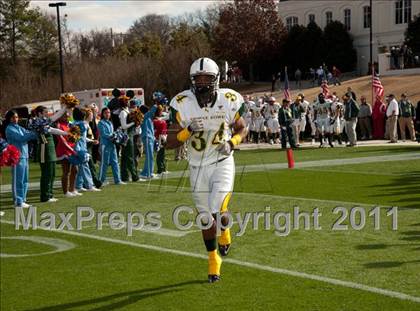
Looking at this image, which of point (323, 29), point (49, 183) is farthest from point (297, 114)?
point (323, 29)

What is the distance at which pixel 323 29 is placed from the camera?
58500 millimetres

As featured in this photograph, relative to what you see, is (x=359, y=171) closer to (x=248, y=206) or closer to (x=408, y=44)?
(x=248, y=206)

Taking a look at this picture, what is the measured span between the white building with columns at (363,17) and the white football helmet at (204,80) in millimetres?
45127

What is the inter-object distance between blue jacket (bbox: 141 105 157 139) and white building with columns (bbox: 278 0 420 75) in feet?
121

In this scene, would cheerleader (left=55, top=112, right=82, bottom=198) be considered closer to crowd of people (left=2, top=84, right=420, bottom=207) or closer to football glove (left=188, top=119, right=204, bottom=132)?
crowd of people (left=2, top=84, right=420, bottom=207)

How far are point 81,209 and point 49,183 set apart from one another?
54.6 inches

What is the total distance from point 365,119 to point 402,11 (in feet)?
98.3

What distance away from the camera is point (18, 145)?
40.0 feet

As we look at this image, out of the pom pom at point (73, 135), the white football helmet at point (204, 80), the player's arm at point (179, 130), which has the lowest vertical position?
the pom pom at point (73, 135)

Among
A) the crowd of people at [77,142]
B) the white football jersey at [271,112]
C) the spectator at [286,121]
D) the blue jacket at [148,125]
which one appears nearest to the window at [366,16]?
the white football jersey at [271,112]

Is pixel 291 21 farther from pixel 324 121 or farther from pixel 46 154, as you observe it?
pixel 46 154

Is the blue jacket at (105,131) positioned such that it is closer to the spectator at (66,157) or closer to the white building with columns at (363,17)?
the spectator at (66,157)

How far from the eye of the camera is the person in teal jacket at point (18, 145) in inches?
473

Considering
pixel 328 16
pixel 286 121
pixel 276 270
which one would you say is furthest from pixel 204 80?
pixel 328 16
